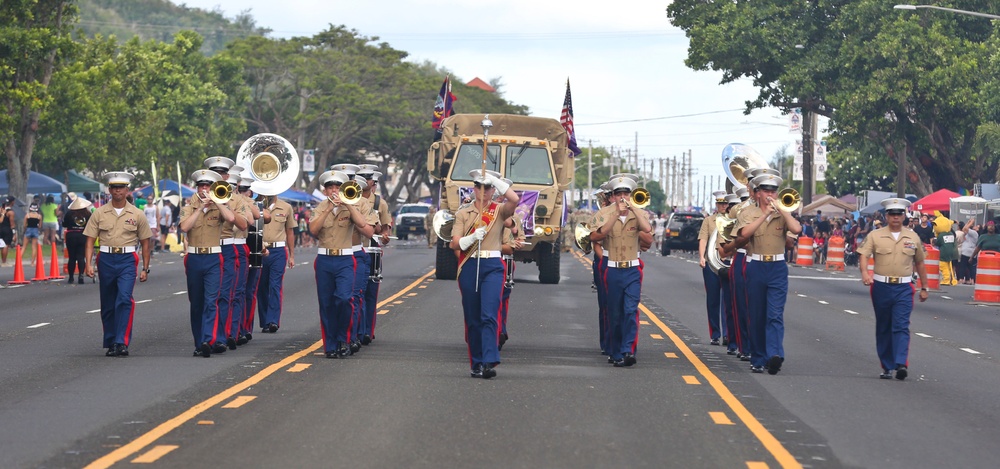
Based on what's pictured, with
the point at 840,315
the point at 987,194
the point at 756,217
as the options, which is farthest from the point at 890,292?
the point at 987,194

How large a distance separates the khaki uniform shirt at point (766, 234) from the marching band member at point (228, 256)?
203 inches

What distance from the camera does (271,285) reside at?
707 inches

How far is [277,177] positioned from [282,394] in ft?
20.3

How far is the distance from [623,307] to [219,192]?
13.9 ft

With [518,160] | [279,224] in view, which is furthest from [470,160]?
[279,224]

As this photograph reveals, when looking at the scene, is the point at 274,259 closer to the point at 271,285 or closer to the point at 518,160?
the point at 271,285

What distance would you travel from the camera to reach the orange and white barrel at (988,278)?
29.2 m

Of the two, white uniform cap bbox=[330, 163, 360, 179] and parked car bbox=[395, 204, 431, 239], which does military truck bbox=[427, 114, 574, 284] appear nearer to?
white uniform cap bbox=[330, 163, 360, 179]

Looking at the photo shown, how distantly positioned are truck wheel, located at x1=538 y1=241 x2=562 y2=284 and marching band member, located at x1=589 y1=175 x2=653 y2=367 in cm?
1420

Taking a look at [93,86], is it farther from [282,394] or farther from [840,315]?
[282,394]

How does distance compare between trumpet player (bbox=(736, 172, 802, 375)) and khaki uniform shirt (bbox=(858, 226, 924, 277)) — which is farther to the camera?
khaki uniform shirt (bbox=(858, 226, 924, 277))

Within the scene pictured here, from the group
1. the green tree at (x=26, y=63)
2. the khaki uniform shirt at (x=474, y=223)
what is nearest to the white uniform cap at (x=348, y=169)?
the khaki uniform shirt at (x=474, y=223)

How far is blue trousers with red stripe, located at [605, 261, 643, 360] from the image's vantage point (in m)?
14.6

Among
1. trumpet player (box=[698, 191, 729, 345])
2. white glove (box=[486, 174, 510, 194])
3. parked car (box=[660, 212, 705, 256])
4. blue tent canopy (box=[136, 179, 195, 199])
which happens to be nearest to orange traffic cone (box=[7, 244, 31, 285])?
trumpet player (box=[698, 191, 729, 345])
